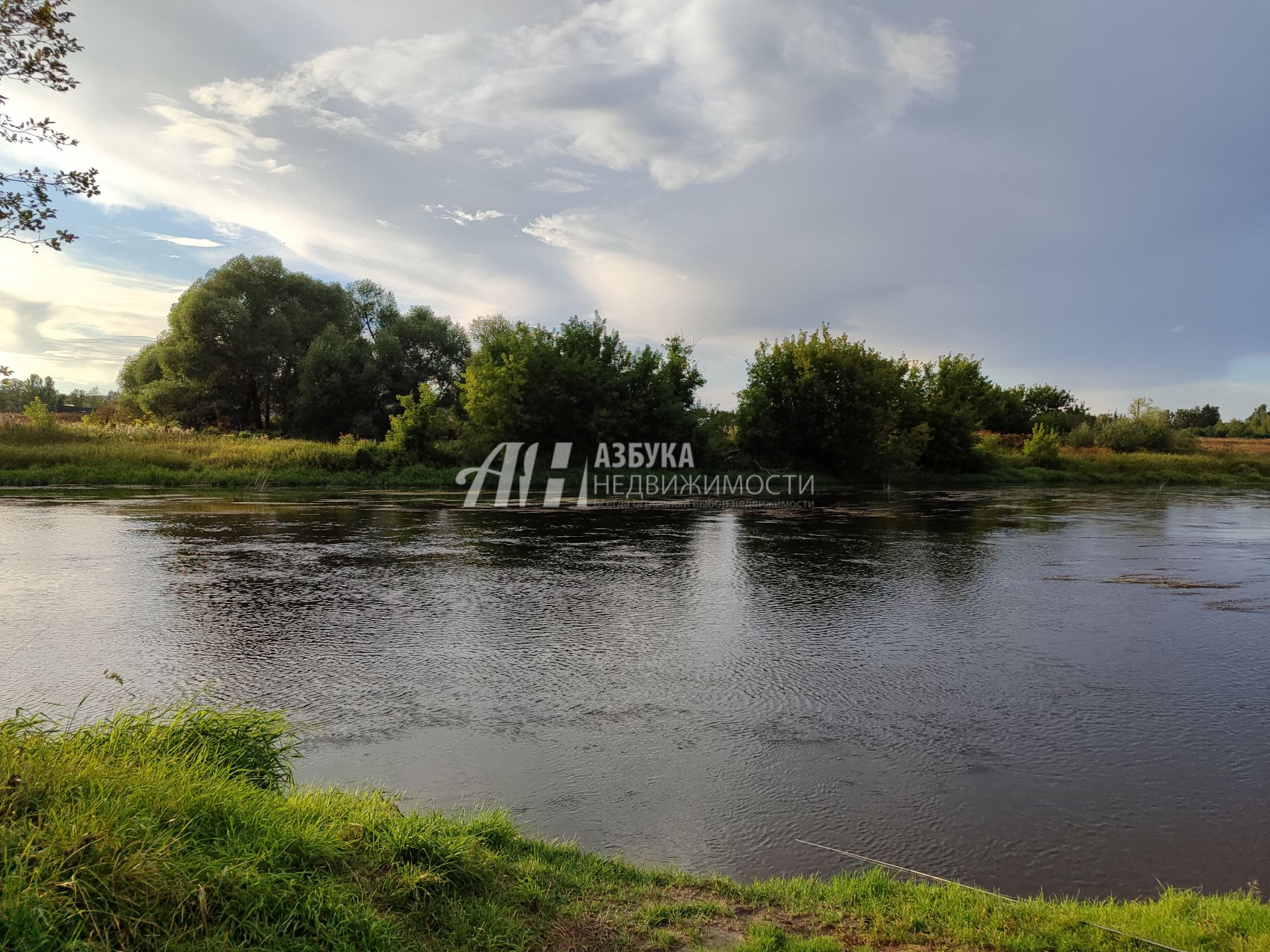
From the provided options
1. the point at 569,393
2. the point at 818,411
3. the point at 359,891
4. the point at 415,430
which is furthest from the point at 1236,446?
the point at 359,891

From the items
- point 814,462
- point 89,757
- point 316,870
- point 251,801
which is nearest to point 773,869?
point 316,870

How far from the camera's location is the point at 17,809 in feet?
8.86

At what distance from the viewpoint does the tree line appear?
3644 centimetres

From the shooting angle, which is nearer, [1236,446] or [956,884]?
[956,884]

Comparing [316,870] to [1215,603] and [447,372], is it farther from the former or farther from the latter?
[447,372]

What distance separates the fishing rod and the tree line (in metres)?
31.5

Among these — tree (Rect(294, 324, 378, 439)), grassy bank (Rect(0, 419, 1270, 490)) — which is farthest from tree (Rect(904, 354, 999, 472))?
tree (Rect(294, 324, 378, 439))

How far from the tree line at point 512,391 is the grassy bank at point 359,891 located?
103ft

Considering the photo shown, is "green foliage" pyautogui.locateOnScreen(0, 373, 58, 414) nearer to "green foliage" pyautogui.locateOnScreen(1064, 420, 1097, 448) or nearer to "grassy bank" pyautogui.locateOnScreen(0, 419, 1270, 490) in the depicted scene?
"grassy bank" pyautogui.locateOnScreen(0, 419, 1270, 490)

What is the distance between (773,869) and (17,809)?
3.22 meters

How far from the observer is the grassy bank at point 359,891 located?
2480 millimetres

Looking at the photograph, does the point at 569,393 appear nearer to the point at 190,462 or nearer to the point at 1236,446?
the point at 190,462

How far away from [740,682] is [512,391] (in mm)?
29543

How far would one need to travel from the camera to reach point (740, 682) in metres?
6.93
